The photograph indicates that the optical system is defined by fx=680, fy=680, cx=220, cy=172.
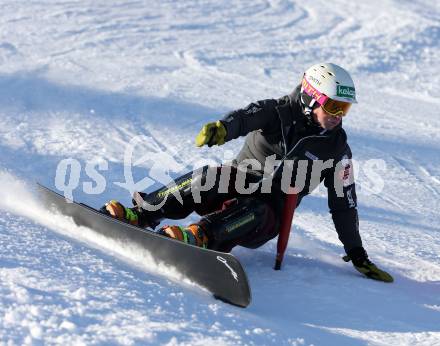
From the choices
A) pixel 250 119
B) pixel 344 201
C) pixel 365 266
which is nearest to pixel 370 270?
pixel 365 266

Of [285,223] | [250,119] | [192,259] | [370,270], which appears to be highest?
[250,119]

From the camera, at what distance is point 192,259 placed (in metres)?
4.00

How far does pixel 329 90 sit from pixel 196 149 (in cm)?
348

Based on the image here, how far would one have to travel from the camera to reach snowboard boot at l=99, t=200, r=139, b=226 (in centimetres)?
482

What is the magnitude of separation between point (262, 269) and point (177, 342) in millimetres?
1855

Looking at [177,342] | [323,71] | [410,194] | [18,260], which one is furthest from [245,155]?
[410,194]

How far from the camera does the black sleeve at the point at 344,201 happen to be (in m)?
4.97

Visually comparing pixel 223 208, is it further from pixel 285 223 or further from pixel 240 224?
pixel 285 223

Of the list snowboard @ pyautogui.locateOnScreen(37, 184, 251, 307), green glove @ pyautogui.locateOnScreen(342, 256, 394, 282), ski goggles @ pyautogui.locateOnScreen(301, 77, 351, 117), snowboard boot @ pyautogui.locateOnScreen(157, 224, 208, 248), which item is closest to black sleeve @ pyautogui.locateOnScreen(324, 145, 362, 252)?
green glove @ pyautogui.locateOnScreen(342, 256, 394, 282)

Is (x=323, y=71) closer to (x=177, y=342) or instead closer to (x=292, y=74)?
(x=177, y=342)

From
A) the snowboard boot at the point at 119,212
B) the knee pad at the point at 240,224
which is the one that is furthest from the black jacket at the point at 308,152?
the snowboard boot at the point at 119,212

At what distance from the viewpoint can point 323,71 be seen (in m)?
4.82

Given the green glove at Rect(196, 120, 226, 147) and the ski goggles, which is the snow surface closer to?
the green glove at Rect(196, 120, 226, 147)

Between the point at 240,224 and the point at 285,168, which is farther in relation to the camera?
the point at 285,168
